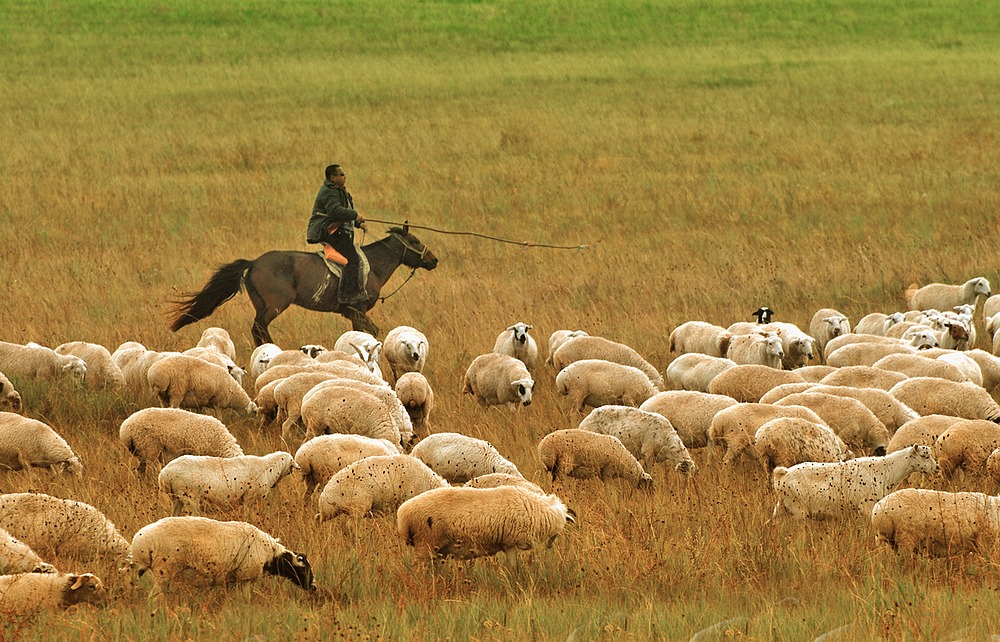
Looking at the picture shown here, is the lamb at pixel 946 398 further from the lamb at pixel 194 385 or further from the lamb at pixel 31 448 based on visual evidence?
the lamb at pixel 31 448

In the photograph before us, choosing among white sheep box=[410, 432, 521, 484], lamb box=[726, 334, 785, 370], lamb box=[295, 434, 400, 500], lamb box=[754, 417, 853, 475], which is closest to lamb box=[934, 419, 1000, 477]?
lamb box=[754, 417, 853, 475]

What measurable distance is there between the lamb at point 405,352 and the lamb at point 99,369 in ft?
8.83

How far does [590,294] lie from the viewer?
17672 mm

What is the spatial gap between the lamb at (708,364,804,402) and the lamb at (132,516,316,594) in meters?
5.60

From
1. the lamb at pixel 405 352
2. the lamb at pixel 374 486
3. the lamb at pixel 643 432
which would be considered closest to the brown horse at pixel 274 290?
the lamb at pixel 405 352

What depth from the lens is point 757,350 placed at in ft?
41.5

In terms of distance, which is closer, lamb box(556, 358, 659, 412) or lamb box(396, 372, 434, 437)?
lamb box(396, 372, 434, 437)

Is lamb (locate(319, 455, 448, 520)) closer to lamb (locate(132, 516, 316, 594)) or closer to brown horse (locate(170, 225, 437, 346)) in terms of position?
lamb (locate(132, 516, 316, 594))

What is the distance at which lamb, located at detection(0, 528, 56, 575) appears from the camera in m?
6.12

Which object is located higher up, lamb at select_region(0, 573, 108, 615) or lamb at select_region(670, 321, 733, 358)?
lamb at select_region(670, 321, 733, 358)

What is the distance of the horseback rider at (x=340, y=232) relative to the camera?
1498 cm

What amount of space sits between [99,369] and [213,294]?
131 inches

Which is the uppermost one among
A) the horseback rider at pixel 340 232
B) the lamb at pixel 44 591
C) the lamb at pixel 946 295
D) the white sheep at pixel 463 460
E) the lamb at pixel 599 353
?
the horseback rider at pixel 340 232

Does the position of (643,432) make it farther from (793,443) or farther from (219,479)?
(219,479)
